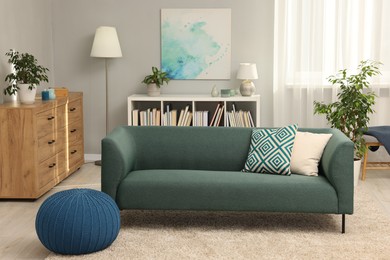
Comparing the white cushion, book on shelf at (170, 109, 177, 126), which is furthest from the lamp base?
the white cushion

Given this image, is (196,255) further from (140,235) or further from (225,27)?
(225,27)

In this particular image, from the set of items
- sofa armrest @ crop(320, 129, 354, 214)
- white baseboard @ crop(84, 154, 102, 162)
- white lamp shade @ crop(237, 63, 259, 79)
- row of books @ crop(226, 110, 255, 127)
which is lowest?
white baseboard @ crop(84, 154, 102, 162)

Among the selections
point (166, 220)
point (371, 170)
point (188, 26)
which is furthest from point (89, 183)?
point (371, 170)

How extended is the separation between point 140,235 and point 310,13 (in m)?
3.59

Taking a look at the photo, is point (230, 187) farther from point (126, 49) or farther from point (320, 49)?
point (126, 49)

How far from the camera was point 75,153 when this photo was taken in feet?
23.5

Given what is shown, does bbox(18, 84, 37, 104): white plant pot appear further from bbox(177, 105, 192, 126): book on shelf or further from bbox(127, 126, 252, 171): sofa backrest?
bbox(177, 105, 192, 126): book on shelf

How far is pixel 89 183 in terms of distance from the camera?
6672 mm

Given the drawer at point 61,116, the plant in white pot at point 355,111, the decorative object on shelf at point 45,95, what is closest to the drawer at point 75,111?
the drawer at point 61,116

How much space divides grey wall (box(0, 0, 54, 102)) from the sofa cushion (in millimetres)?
2043

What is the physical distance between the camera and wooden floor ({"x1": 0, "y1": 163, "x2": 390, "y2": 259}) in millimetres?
4625

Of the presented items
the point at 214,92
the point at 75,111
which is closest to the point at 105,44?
the point at 75,111

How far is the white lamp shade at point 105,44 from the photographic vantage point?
7.46 m

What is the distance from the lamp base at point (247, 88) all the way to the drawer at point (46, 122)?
6.47ft
